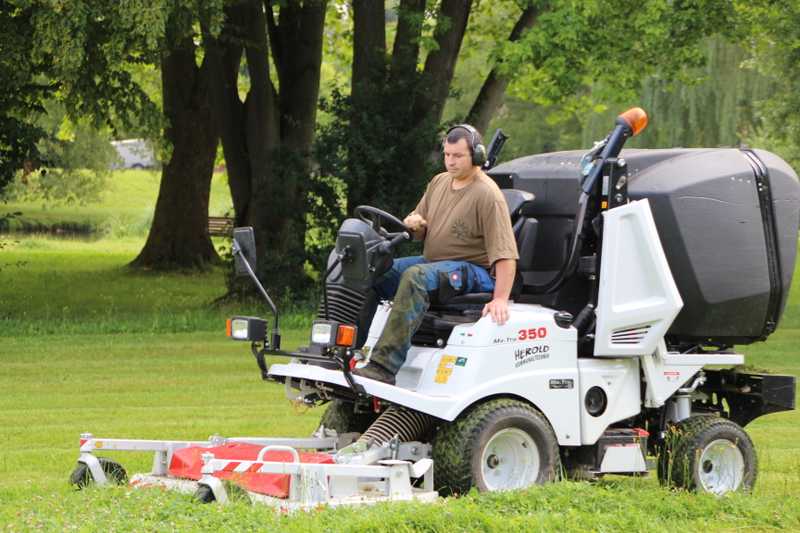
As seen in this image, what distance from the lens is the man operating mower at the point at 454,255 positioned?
8375 millimetres

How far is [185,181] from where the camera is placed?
33.7m

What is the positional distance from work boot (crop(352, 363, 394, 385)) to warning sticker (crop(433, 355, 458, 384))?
291 millimetres

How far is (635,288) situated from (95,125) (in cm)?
1482

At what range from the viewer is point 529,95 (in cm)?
3266

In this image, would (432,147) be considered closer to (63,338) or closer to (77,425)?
(63,338)

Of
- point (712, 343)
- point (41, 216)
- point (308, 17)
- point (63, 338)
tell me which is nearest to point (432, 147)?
point (308, 17)

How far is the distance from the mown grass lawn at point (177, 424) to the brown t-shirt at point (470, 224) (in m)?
1.44

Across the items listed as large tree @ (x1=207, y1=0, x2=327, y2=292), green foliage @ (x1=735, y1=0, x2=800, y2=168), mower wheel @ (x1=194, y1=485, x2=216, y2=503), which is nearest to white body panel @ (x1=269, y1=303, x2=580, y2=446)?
mower wheel @ (x1=194, y1=485, x2=216, y2=503)

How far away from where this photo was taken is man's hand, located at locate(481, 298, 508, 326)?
8469 mm

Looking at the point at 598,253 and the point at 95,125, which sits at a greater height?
the point at 95,125

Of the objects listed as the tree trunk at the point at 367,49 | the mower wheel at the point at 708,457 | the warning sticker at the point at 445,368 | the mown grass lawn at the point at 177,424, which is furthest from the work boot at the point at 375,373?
the tree trunk at the point at 367,49

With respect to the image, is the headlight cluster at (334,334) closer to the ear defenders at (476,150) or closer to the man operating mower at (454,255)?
the man operating mower at (454,255)

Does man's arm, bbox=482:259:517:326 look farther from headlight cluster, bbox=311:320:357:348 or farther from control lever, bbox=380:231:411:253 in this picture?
headlight cluster, bbox=311:320:357:348

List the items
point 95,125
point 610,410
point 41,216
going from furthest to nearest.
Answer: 1. point 41,216
2. point 95,125
3. point 610,410
